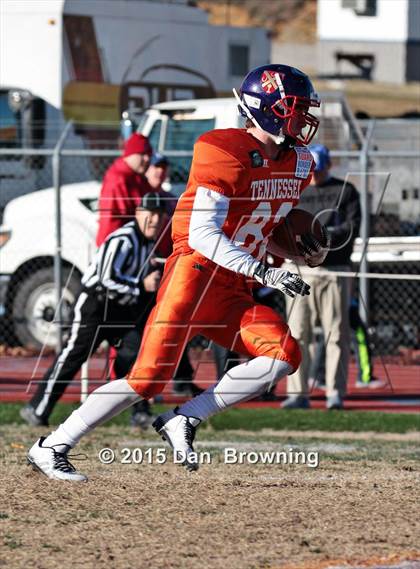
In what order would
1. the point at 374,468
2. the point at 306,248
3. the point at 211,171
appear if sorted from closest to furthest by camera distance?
1. the point at 211,171
2. the point at 306,248
3. the point at 374,468

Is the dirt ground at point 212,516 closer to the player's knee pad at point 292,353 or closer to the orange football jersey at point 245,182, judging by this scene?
the player's knee pad at point 292,353

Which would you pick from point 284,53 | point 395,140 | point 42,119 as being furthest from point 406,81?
point 42,119

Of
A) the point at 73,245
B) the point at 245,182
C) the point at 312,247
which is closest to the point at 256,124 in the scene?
the point at 245,182

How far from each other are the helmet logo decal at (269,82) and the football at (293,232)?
0.66 m

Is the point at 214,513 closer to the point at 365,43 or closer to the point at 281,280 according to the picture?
the point at 281,280

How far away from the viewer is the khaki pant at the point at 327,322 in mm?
10914

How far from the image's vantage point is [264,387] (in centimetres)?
662

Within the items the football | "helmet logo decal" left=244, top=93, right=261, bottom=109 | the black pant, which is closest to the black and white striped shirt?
the black pant

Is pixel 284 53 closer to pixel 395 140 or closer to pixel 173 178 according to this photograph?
pixel 395 140

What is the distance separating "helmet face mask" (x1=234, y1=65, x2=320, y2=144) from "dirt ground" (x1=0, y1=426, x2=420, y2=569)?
1.71 meters

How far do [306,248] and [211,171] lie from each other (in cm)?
83

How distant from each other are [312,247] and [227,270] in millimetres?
560

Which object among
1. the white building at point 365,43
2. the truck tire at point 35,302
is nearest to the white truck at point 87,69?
the truck tire at point 35,302

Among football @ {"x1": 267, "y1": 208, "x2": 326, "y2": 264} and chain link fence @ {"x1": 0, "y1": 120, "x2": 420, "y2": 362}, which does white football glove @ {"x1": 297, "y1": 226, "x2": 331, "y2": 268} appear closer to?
football @ {"x1": 267, "y1": 208, "x2": 326, "y2": 264}
